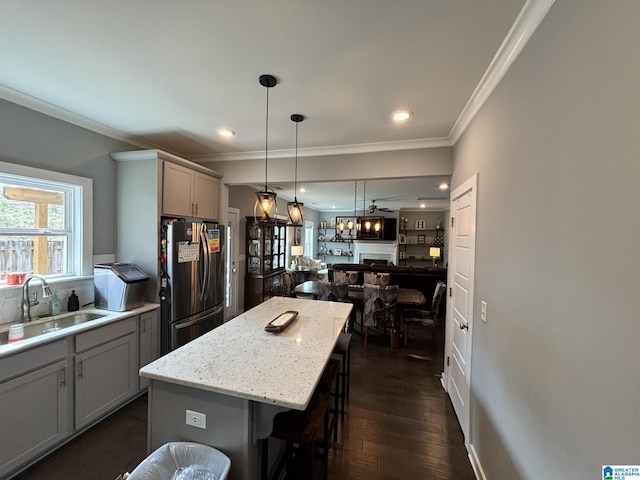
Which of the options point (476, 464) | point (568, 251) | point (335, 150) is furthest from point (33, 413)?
point (335, 150)

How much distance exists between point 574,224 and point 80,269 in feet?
12.3

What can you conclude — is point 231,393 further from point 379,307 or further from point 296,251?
point 296,251

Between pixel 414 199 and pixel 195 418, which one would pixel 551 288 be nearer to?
pixel 195 418

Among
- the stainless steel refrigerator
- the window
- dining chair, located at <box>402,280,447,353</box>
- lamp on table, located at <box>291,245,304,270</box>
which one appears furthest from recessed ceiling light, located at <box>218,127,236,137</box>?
lamp on table, located at <box>291,245,304,270</box>

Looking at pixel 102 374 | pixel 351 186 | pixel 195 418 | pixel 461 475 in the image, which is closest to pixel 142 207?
pixel 102 374

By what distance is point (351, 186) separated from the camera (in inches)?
232

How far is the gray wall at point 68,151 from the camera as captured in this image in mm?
2164

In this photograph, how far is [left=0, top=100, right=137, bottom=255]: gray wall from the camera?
2164mm

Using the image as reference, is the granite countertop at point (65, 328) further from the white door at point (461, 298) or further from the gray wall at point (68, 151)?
the white door at point (461, 298)

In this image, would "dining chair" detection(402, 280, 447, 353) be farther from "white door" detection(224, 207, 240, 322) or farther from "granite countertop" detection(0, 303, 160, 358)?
"granite countertop" detection(0, 303, 160, 358)

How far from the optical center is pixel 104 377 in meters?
2.27

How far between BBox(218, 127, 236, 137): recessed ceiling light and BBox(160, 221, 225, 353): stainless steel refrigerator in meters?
1.04

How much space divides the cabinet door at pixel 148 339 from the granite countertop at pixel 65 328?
10 cm

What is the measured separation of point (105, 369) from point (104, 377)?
0.21 ft
